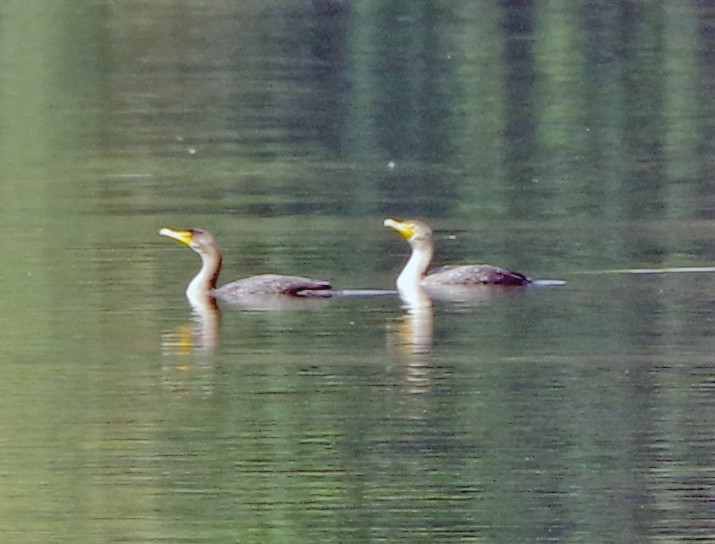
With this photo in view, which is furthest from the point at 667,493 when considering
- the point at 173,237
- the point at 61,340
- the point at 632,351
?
the point at 173,237

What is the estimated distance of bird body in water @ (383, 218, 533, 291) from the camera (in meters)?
10.3

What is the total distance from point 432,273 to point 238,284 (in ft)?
3.09

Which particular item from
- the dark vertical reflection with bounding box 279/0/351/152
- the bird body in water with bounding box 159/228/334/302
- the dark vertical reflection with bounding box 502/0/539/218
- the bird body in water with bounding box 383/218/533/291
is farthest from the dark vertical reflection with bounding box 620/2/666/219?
the bird body in water with bounding box 159/228/334/302

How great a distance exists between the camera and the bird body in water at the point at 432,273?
10.3 metres

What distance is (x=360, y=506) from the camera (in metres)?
7.11

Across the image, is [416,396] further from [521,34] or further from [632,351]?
[521,34]

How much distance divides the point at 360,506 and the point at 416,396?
1.27 meters

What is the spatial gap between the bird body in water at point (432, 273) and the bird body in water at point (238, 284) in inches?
17.7

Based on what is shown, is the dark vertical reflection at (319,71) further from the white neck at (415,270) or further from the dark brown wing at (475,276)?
the dark brown wing at (475,276)

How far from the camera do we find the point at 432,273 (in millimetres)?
10602

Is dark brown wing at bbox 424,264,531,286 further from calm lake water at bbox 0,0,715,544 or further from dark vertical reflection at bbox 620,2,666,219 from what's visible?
dark vertical reflection at bbox 620,2,666,219

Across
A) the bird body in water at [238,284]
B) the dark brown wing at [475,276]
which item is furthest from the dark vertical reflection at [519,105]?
the bird body in water at [238,284]

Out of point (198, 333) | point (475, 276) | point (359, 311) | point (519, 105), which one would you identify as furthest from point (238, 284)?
point (519, 105)

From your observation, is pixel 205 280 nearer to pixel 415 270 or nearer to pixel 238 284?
pixel 238 284
